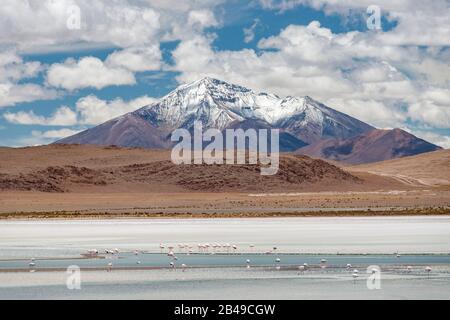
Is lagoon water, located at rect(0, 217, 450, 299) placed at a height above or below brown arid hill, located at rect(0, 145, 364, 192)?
below

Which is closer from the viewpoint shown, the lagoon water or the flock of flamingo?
the lagoon water

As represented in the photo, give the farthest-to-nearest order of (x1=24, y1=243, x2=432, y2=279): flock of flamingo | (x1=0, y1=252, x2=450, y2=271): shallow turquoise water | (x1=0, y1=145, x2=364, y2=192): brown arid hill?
(x1=0, y1=145, x2=364, y2=192): brown arid hill, (x1=0, y1=252, x2=450, y2=271): shallow turquoise water, (x1=24, y1=243, x2=432, y2=279): flock of flamingo

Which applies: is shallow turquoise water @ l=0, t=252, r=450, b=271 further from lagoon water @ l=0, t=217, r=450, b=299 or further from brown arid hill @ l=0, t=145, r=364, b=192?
brown arid hill @ l=0, t=145, r=364, b=192

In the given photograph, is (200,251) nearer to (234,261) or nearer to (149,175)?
(234,261)

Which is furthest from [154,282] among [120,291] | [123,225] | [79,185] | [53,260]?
[79,185]
